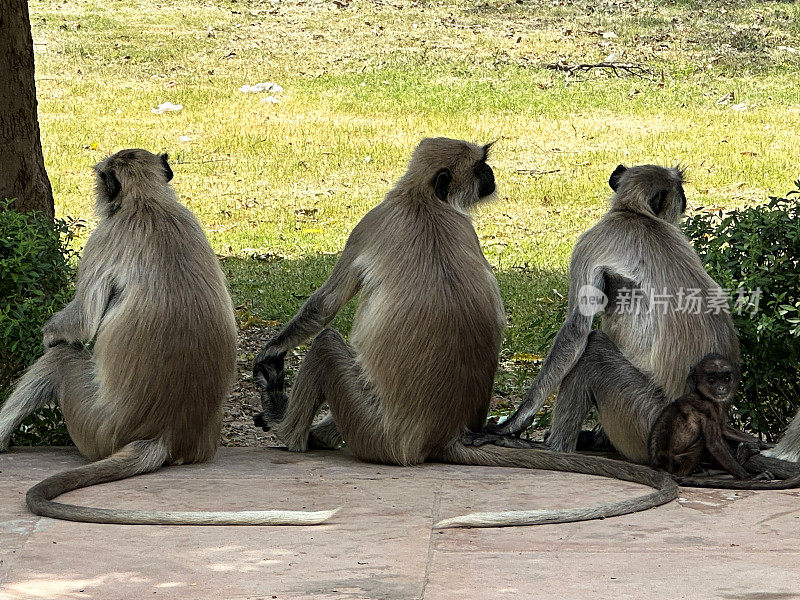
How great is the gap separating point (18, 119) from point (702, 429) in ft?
13.9

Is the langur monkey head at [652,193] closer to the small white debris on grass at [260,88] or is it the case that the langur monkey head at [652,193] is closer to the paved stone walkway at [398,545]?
the paved stone walkway at [398,545]

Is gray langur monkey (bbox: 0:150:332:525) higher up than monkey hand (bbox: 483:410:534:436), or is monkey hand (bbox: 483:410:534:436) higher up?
gray langur monkey (bbox: 0:150:332:525)

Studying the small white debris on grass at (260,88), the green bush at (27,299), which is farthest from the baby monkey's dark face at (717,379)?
the small white debris on grass at (260,88)

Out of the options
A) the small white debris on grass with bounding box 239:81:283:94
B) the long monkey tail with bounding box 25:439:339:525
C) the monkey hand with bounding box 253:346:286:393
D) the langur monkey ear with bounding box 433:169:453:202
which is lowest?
the long monkey tail with bounding box 25:439:339:525

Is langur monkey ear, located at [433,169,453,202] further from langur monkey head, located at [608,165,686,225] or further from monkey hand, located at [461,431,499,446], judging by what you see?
monkey hand, located at [461,431,499,446]

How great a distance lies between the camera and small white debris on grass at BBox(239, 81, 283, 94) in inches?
630

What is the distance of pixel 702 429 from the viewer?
4746mm

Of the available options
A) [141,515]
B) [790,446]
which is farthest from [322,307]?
[790,446]

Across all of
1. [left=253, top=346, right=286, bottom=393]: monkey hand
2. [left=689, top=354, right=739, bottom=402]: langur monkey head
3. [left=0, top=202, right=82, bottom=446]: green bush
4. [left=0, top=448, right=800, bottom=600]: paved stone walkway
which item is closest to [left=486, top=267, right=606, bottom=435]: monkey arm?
[left=0, top=448, right=800, bottom=600]: paved stone walkway

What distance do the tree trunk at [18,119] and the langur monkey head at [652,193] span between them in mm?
3311

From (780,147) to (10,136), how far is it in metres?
9.03

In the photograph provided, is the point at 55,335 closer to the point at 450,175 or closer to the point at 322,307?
the point at 322,307

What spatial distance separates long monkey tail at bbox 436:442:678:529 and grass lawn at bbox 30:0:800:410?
2.06 meters

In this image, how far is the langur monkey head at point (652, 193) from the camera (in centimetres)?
521
